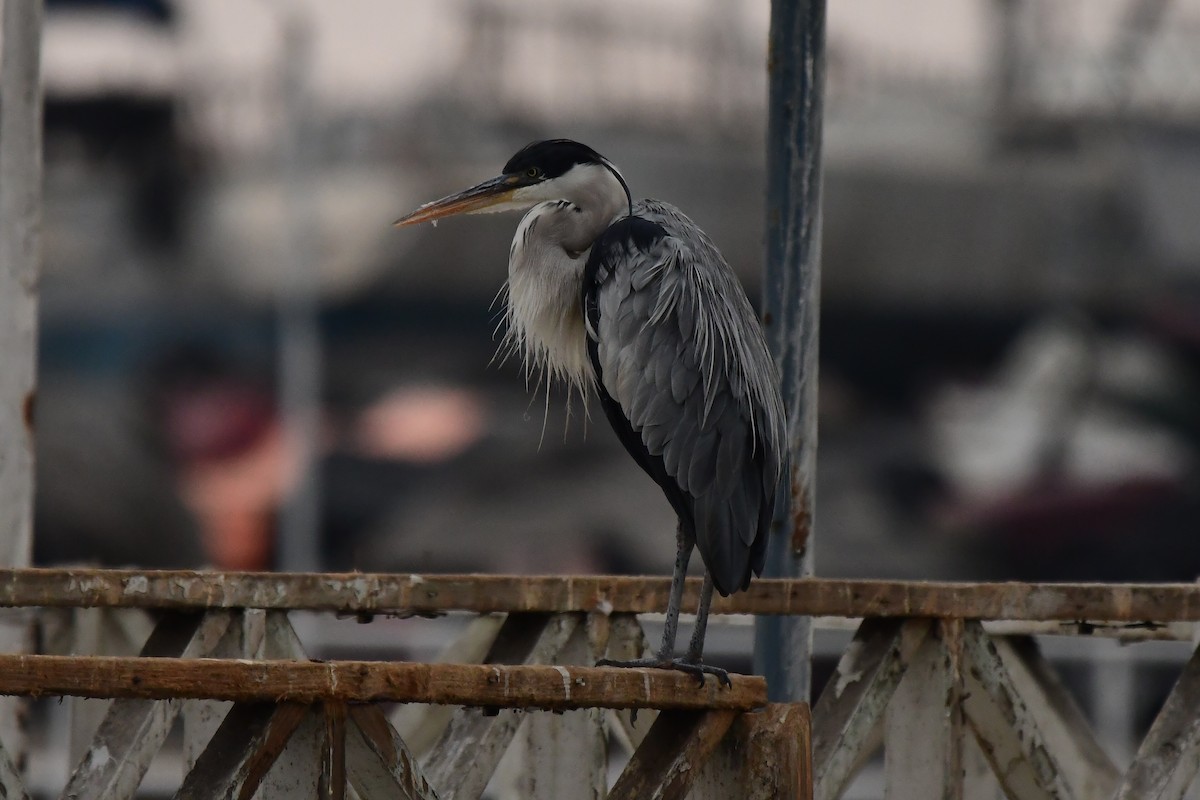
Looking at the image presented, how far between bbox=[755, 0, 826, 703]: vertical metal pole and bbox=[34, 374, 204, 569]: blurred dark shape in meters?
14.4

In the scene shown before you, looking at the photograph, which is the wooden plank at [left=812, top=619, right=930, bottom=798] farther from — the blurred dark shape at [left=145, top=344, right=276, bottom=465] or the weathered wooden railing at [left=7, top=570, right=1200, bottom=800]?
the blurred dark shape at [left=145, top=344, right=276, bottom=465]

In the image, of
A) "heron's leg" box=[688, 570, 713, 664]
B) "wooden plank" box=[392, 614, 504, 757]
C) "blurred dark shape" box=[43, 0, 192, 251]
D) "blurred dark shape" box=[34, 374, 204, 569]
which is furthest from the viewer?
"blurred dark shape" box=[43, 0, 192, 251]

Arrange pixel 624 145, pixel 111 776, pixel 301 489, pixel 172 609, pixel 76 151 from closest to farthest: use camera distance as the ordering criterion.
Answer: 1. pixel 111 776
2. pixel 172 609
3. pixel 301 489
4. pixel 76 151
5. pixel 624 145

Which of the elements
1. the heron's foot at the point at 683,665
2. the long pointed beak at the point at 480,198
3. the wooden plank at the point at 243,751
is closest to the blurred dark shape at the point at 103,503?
the long pointed beak at the point at 480,198

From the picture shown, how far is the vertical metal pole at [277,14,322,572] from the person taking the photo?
22.6m

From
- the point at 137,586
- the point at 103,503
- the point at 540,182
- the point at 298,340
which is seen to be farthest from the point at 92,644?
the point at 298,340

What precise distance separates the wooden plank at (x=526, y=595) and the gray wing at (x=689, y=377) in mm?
226

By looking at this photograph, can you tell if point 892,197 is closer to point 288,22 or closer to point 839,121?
point 839,121

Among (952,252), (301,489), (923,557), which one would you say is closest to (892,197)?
(952,252)

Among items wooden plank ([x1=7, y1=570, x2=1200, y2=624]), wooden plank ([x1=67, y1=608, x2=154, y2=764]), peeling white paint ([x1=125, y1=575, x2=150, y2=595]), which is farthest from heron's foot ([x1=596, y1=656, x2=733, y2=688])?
wooden plank ([x1=67, y1=608, x2=154, y2=764])

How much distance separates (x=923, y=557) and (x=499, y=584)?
18666 millimetres

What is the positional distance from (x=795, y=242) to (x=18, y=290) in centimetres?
212

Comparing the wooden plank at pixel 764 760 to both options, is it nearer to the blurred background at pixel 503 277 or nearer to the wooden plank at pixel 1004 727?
the wooden plank at pixel 1004 727

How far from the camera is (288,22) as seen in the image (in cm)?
2150
